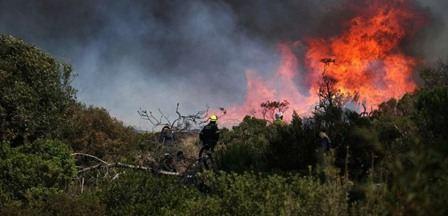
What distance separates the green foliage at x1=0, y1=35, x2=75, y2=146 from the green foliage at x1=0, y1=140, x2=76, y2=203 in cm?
210

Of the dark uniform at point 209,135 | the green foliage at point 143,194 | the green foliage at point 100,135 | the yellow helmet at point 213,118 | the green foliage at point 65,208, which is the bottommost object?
the green foliage at point 65,208

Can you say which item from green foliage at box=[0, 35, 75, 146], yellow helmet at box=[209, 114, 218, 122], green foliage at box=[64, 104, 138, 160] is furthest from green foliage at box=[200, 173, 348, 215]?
green foliage at box=[64, 104, 138, 160]

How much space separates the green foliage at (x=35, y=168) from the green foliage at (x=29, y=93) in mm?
2102

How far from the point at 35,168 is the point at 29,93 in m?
5.28

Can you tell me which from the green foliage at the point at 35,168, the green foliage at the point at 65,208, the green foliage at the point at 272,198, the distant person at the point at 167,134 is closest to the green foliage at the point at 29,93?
the green foliage at the point at 35,168

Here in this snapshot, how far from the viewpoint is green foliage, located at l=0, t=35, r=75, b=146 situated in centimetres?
2317

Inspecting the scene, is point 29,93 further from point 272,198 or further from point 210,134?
point 272,198

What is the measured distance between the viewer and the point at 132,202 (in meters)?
15.6

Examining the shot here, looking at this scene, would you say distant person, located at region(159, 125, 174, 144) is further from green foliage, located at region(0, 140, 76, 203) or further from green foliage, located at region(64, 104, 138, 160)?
green foliage, located at region(64, 104, 138, 160)

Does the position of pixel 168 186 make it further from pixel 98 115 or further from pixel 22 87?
pixel 98 115

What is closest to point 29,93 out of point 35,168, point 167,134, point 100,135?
point 35,168

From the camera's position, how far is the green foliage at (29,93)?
23.2 meters

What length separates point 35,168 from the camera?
64.0ft

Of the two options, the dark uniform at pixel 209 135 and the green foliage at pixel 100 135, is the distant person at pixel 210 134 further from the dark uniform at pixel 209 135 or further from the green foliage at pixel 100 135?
the green foliage at pixel 100 135
